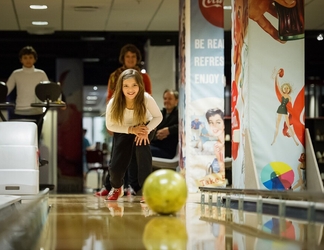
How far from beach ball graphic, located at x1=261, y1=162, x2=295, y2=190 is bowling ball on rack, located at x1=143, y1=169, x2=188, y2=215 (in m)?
4.18

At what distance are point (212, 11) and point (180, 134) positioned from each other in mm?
1723

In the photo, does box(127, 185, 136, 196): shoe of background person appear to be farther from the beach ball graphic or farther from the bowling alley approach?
the beach ball graphic

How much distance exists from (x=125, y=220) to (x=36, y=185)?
7.49ft

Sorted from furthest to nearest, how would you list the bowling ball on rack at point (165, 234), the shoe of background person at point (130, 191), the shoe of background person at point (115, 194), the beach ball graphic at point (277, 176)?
the shoe of background person at point (130, 191), the beach ball graphic at point (277, 176), the shoe of background person at point (115, 194), the bowling ball on rack at point (165, 234)

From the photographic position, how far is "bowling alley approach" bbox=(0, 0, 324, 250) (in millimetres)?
3219

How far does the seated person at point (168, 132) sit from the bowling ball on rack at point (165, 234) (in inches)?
262

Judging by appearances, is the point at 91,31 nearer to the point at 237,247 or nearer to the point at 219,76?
the point at 219,76

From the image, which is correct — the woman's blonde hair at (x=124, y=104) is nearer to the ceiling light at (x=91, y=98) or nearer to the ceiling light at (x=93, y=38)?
the ceiling light at (x=93, y=38)

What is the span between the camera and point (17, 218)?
3.71 m

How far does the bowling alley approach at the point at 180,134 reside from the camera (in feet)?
10.6

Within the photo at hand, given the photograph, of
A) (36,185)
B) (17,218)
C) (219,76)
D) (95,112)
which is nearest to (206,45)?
(219,76)

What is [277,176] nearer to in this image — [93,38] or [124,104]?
[124,104]

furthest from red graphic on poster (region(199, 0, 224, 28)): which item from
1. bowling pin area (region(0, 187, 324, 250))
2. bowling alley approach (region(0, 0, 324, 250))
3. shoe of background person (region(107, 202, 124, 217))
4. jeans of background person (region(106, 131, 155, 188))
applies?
bowling pin area (region(0, 187, 324, 250))

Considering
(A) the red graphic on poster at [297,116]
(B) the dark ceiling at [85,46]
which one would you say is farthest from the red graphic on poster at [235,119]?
(B) the dark ceiling at [85,46]
